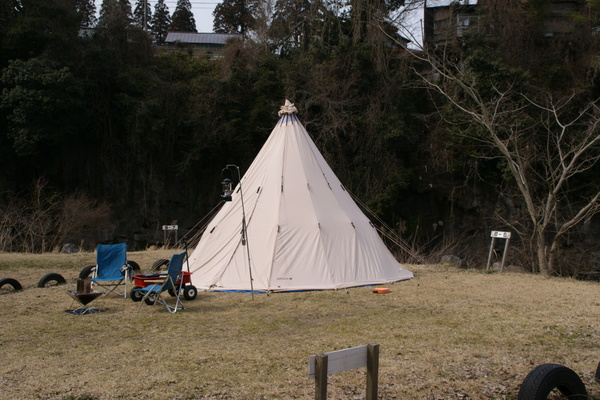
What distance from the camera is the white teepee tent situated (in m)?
9.66

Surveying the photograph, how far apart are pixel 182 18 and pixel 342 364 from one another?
43.0 m

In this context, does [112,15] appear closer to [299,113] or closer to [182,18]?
[299,113]

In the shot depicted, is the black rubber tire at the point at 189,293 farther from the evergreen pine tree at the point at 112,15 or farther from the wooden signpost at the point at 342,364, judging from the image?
the evergreen pine tree at the point at 112,15

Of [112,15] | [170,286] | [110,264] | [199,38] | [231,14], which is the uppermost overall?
[231,14]

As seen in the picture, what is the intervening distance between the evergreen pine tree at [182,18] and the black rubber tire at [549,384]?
42.2 m

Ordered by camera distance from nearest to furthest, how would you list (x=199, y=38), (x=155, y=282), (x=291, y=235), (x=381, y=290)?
(x=155, y=282), (x=381, y=290), (x=291, y=235), (x=199, y=38)

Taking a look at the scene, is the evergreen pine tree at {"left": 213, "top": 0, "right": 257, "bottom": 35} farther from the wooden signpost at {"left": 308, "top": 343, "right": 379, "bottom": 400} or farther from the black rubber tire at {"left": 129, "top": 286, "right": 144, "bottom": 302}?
the wooden signpost at {"left": 308, "top": 343, "right": 379, "bottom": 400}

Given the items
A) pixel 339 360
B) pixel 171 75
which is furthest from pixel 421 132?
pixel 339 360

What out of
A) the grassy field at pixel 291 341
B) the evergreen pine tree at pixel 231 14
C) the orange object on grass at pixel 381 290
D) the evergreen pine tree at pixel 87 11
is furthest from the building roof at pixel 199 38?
the orange object on grass at pixel 381 290

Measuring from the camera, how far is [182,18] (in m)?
42.9

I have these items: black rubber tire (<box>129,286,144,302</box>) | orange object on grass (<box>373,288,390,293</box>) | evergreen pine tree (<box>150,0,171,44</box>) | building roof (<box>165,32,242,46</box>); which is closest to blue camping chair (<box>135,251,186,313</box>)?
black rubber tire (<box>129,286,144,302</box>)

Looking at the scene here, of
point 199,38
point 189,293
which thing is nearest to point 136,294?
point 189,293

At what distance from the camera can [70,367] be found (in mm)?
5047

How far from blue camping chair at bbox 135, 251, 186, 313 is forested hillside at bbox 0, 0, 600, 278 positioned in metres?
13.3
